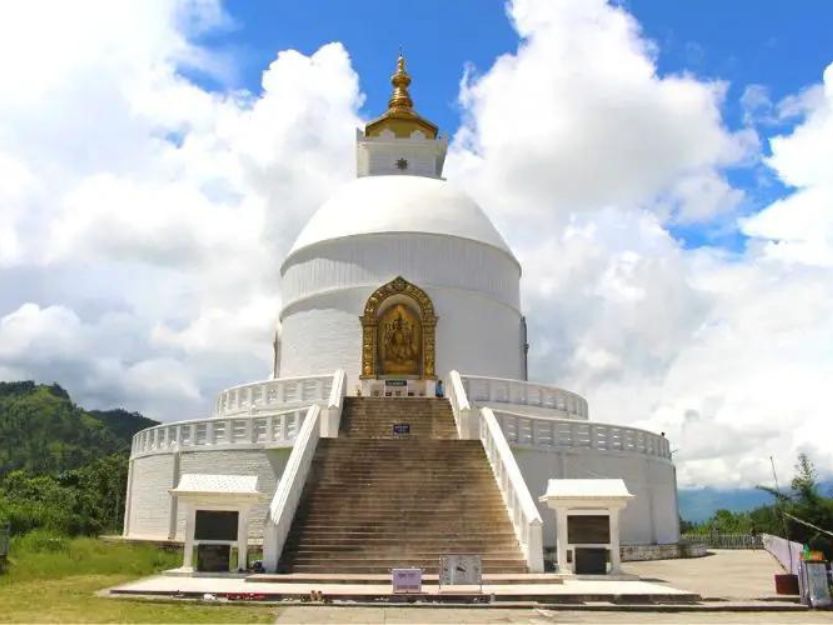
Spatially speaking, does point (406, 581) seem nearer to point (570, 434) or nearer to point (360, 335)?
point (570, 434)

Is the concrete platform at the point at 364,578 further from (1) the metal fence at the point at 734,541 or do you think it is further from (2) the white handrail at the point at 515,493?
(1) the metal fence at the point at 734,541

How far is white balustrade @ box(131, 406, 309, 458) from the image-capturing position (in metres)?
19.9

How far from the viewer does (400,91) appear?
3519 centimetres

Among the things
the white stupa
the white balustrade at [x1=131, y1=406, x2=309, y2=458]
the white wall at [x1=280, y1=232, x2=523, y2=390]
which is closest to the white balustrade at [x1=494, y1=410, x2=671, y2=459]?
the white stupa

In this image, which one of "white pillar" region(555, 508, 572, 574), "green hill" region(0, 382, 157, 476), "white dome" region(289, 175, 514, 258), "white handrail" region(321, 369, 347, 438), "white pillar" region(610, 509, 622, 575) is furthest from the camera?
"green hill" region(0, 382, 157, 476)

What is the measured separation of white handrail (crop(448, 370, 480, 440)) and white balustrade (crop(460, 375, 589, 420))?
74 centimetres

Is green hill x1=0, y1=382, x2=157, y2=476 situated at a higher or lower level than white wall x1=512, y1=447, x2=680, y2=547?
higher

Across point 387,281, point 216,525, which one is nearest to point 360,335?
point 387,281

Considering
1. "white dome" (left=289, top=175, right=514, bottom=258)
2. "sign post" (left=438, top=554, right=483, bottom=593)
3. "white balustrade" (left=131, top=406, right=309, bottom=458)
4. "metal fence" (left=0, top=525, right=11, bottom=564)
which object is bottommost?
"sign post" (left=438, top=554, right=483, bottom=593)

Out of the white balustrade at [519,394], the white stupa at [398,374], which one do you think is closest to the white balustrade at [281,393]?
the white stupa at [398,374]

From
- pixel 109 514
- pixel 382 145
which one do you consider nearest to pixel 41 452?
pixel 109 514

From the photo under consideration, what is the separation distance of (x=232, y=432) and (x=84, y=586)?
280 inches

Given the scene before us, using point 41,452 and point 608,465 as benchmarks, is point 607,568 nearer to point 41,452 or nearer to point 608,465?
point 608,465

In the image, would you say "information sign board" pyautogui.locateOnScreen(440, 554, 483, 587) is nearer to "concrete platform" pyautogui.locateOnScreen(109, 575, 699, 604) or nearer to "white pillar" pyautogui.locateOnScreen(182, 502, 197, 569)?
"concrete platform" pyautogui.locateOnScreen(109, 575, 699, 604)
